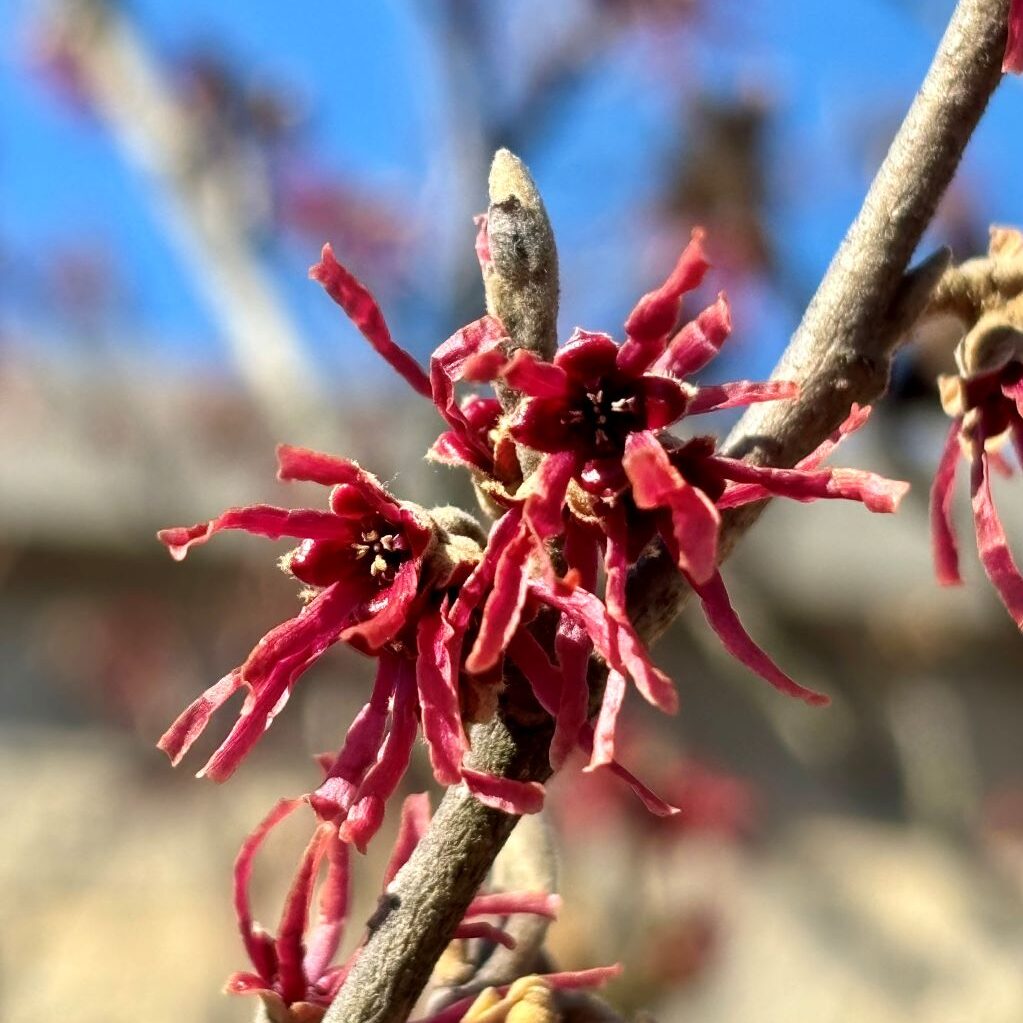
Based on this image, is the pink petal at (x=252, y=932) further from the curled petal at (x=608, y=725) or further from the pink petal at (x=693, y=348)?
the pink petal at (x=693, y=348)

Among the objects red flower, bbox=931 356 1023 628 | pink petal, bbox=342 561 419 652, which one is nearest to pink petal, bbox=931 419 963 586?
red flower, bbox=931 356 1023 628

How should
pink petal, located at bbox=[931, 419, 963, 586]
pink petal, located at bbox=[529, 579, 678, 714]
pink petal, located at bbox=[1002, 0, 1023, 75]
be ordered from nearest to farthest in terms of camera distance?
pink petal, located at bbox=[529, 579, 678, 714] < pink petal, located at bbox=[1002, 0, 1023, 75] < pink petal, located at bbox=[931, 419, 963, 586]

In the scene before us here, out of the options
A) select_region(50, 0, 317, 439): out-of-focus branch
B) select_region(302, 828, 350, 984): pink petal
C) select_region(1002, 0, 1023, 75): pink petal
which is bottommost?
select_region(302, 828, 350, 984): pink petal

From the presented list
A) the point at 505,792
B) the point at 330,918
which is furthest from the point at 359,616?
the point at 330,918

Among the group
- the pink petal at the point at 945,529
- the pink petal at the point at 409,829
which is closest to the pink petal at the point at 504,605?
the pink petal at the point at 409,829

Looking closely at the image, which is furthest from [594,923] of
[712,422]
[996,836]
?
[996,836]

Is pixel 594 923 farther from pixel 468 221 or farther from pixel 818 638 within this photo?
pixel 818 638

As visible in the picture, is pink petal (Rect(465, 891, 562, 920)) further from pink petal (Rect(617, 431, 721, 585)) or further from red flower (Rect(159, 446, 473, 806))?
pink petal (Rect(617, 431, 721, 585))
